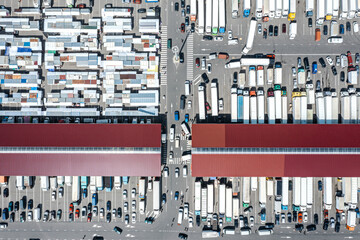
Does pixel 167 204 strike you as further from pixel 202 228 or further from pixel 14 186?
pixel 14 186

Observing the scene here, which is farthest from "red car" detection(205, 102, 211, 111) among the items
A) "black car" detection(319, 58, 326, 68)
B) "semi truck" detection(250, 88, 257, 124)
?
"black car" detection(319, 58, 326, 68)

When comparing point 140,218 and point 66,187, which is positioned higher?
point 66,187

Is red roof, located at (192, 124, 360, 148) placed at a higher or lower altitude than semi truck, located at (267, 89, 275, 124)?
lower

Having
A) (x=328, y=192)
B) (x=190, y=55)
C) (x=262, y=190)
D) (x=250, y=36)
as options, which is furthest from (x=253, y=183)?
(x=250, y=36)

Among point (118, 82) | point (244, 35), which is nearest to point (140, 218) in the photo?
point (118, 82)

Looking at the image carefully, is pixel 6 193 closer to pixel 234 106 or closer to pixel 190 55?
pixel 190 55

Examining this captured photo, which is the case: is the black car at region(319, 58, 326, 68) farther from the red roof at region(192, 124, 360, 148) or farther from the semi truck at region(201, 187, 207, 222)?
the semi truck at region(201, 187, 207, 222)

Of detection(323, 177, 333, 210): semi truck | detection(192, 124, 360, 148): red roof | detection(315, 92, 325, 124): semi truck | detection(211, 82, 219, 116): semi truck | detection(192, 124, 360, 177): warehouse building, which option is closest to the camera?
detection(192, 124, 360, 177): warehouse building
